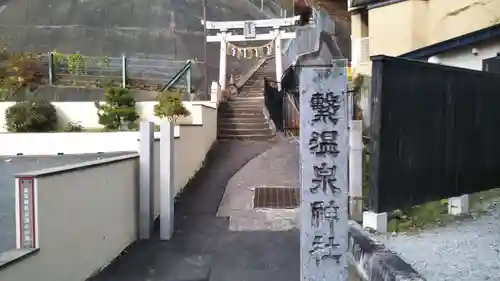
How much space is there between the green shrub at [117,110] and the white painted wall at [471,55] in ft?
29.0

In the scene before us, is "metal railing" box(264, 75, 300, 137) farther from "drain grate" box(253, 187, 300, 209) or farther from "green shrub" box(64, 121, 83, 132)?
"drain grate" box(253, 187, 300, 209)

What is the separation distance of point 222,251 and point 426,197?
9.82 feet

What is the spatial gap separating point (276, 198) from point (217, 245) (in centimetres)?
313

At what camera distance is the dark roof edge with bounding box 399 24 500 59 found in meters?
11.6

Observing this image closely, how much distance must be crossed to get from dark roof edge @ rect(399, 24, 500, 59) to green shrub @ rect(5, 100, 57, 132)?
10.7 metres

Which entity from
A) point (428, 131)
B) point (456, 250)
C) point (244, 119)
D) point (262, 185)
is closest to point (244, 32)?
point (244, 119)

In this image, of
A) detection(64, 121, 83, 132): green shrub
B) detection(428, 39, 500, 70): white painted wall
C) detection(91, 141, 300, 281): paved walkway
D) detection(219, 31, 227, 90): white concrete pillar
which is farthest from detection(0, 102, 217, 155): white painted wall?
detection(219, 31, 227, 90): white concrete pillar

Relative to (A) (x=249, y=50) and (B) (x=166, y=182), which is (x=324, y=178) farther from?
(A) (x=249, y=50)

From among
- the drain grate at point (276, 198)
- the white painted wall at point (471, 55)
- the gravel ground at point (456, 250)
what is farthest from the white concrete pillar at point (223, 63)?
the gravel ground at point (456, 250)

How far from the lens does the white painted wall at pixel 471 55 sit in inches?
479

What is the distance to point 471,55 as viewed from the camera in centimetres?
1279

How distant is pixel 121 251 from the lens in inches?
298

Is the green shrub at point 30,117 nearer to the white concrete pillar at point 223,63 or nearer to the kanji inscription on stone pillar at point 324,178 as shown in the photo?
the white concrete pillar at point 223,63

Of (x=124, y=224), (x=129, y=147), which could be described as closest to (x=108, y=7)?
(x=129, y=147)
